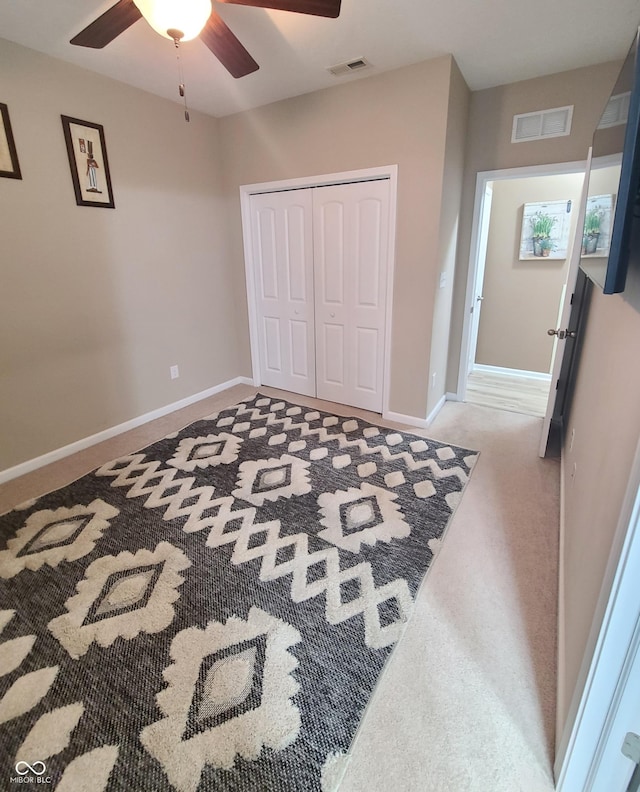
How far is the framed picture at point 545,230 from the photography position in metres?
3.98

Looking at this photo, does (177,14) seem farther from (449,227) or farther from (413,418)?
(413,418)

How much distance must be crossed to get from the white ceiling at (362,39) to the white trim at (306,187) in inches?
24.3

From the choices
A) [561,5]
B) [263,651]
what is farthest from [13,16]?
[263,651]

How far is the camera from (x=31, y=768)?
1.11m

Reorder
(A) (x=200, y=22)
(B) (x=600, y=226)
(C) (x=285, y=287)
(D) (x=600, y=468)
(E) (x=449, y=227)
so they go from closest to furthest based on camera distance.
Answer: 1. (B) (x=600, y=226)
2. (D) (x=600, y=468)
3. (A) (x=200, y=22)
4. (E) (x=449, y=227)
5. (C) (x=285, y=287)

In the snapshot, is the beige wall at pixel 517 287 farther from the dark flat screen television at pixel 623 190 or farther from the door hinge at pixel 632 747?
the door hinge at pixel 632 747

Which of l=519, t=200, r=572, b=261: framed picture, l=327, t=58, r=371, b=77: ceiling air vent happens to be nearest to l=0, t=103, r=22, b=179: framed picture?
l=327, t=58, r=371, b=77: ceiling air vent

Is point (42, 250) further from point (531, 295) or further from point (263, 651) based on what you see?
point (531, 295)

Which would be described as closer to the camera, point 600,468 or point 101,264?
point 600,468

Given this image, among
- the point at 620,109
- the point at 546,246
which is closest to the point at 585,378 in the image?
the point at 620,109

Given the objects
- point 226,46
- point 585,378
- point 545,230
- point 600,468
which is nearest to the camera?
point 600,468

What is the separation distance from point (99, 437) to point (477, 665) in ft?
9.59

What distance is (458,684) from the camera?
1.32 metres

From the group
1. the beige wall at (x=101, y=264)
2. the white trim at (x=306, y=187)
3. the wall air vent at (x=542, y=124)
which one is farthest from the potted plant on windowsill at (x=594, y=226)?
the beige wall at (x=101, y=264)
